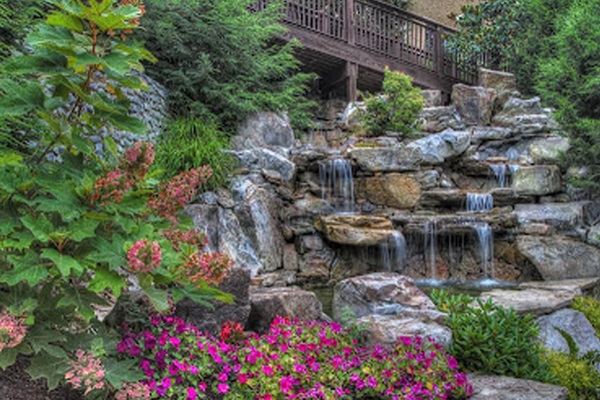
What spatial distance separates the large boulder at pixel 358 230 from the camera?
7.79 meters

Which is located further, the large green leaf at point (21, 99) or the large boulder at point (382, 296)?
the large boulder at point (382, 296)

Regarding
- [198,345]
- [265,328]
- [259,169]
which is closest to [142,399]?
[198,345]

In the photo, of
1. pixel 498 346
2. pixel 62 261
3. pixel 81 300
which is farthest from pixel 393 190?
pixel 62 261

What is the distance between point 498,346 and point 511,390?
45 centimetres

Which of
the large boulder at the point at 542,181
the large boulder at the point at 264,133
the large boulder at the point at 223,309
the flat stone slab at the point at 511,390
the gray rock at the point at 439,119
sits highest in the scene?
the gray rock at the point at 439,119

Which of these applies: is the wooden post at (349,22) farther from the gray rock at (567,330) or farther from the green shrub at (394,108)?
the gray rock at (567,330)

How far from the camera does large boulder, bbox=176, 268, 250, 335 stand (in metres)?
2.84

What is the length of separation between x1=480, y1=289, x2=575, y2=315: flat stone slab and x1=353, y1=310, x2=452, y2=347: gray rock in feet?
4.19

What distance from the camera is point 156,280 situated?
1739mm

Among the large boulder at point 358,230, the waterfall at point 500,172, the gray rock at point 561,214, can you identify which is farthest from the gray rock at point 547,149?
the large boulder at point 358,230

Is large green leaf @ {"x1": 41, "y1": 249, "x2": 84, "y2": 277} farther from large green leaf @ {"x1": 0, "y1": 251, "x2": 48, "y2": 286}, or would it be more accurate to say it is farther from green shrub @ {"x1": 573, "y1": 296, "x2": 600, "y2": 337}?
green shrub @ {"x1": 573, "y1": 296, "x2": 600, "y2": 337}

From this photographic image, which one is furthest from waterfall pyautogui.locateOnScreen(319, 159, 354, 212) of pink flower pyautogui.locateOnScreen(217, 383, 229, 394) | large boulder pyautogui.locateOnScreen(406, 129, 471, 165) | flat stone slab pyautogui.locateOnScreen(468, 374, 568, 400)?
Result: pink flower pyautogui.locateOnScreen(217, 383, 229, 394)

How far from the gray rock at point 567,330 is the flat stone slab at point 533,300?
0.29 ft

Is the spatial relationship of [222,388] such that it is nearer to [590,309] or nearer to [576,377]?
[576,377]
